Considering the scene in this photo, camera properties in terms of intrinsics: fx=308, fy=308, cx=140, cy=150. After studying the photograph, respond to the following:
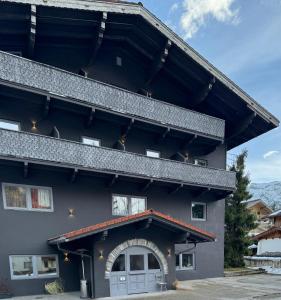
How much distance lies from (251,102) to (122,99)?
8712 millimetres

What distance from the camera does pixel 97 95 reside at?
51.3 feet

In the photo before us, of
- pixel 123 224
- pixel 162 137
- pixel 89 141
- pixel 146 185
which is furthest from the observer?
pixel 162 137

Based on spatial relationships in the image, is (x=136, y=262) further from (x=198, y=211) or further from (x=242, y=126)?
(x=242, y=126)

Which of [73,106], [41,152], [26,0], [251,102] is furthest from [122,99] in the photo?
[251,102]

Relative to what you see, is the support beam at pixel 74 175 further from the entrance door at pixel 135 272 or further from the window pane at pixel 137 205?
the entrance door at pixel 135 272

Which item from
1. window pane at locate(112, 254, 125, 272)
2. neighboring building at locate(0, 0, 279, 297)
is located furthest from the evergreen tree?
window pane at locate(112, 254, 125, 272)

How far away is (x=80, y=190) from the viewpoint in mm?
16141

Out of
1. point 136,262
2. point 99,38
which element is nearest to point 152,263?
point 136,262

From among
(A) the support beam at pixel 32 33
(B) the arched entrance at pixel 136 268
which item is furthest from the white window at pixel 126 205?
(A) the support beam at pixel 32 33

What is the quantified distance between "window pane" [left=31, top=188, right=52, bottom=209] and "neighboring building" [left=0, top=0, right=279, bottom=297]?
0.22 ft

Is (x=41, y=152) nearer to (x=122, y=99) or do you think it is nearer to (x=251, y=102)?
(x=122, y=99)

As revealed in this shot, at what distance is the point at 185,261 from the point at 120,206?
18.7 feet

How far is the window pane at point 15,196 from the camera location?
14.3 metres

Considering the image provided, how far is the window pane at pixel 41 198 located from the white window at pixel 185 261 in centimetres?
861
